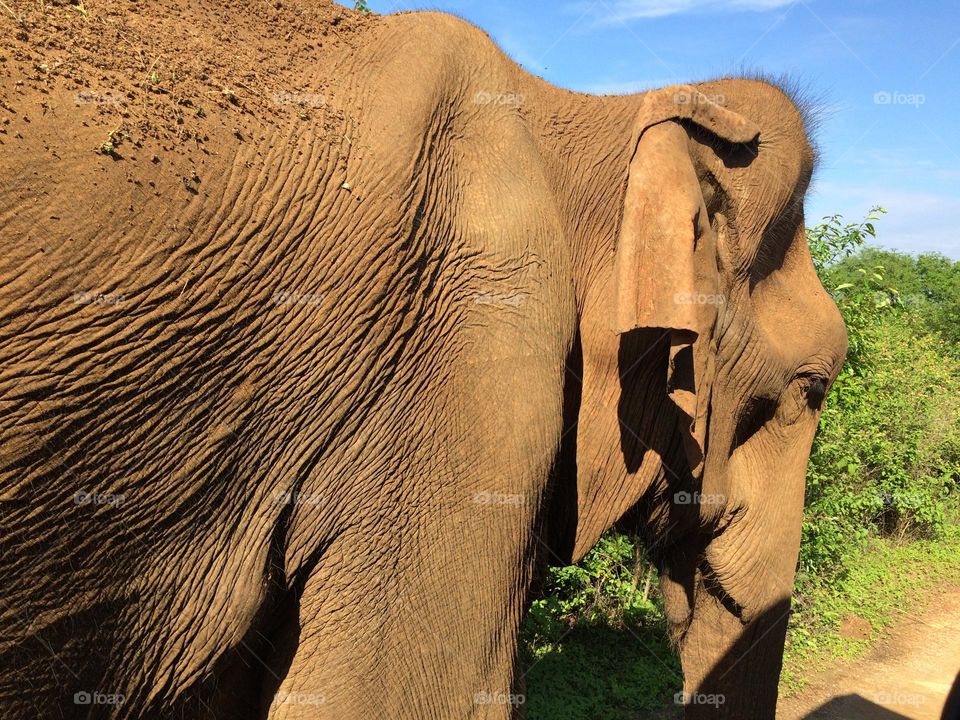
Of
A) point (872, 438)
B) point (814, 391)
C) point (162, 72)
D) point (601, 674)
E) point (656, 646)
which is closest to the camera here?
point (162, 72)

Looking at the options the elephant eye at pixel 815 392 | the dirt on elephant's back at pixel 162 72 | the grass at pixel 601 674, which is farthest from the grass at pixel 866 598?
the dirt on elephant's back at pixel 162 72

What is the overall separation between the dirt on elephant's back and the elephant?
0.02 m

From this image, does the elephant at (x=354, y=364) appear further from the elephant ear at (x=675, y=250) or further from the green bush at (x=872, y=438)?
the green bush at (x=872, y=438)

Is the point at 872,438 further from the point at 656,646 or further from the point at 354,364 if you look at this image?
the point at 354,364

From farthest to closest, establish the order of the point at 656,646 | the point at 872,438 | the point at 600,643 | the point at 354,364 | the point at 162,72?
the point at 872,438 < the point at 656,646 < the point at 600,643 < the point at 354,364 < the point at 162,72

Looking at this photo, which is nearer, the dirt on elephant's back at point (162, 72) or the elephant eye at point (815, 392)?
the dirt on elephant's back at point (162, 72)

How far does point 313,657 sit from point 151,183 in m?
1.28

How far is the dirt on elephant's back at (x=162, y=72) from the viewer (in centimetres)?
174

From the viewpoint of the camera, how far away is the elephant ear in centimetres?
249

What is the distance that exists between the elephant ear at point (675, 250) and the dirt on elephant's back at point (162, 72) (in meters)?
0.96

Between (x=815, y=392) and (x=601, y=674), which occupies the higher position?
(x=815, y=392)

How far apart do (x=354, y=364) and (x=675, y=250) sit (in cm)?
107

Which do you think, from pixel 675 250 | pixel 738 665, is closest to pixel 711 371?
pixel 675 250

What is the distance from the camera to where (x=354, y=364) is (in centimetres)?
212
